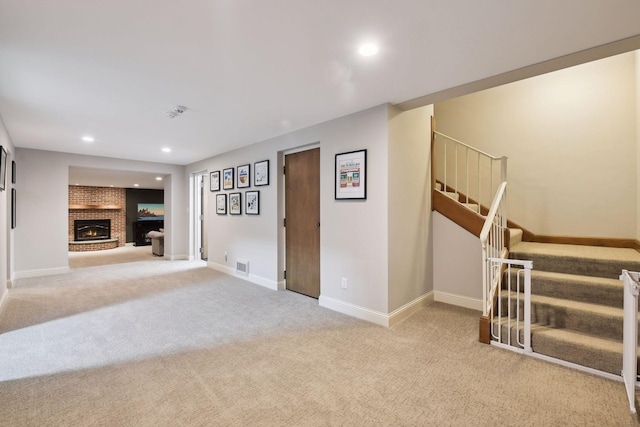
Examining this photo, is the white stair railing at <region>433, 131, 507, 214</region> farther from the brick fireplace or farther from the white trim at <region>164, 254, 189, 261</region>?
Result: the brick fireplace

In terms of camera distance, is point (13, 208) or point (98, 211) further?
point (98, 211)

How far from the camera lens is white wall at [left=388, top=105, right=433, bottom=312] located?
10.1 feet

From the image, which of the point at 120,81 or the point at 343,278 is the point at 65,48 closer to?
the point at 120,81

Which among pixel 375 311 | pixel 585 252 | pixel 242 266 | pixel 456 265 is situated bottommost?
pixel 375 311

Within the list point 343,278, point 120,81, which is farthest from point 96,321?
point 343,278

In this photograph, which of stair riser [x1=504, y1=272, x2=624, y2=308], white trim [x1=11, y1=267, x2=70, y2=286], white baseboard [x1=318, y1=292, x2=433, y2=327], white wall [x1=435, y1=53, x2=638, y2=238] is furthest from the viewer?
white trim [x1=11, y1=267, x2=70, y2=286]

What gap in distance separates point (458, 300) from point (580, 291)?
A: 124 cm

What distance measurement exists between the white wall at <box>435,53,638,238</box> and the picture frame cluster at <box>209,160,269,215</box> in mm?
3408

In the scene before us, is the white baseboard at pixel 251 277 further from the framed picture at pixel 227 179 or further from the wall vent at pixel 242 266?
the framed picture at pixel 227 179

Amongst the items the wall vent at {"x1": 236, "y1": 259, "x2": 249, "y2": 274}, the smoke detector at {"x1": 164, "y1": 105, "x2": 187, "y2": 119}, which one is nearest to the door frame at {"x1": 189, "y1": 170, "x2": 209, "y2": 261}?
the wall vent at {"x1": 236, "y1": 259, "x2": 249, "y2": 274}

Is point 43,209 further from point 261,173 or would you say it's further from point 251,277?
point 261,173

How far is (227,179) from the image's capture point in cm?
546

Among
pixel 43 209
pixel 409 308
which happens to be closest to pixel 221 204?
pixel 43 209

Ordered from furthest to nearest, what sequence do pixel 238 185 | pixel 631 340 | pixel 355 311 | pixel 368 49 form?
pixel 238 185, pixel 355 311, pixel 368 49, pixel 631 340
